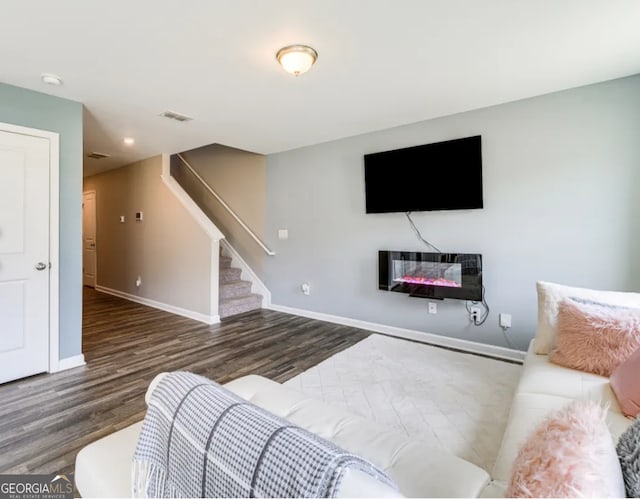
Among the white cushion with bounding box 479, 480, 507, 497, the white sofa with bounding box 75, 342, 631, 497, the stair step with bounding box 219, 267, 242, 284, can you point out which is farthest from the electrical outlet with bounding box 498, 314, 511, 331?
the stair step with bounding box 219, 267, 242, 284

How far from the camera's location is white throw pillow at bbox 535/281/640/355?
78.9 inches

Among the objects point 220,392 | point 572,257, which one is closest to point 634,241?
point 572,257

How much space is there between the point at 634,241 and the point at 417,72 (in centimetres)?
210

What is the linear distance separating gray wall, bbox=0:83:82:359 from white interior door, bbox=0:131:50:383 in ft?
0.39

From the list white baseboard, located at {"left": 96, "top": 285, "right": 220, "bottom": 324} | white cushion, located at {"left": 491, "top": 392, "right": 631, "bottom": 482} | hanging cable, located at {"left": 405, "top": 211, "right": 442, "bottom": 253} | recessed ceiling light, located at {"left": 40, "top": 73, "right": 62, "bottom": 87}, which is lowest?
white baseboard, located at {"left": 96, "top": 285, "right": 220, "bottom": 324}

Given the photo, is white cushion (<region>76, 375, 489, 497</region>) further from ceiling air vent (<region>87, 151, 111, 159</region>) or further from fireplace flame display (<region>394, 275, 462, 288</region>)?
ceiling air vent (<region>87, 151, 111, 159</region>)

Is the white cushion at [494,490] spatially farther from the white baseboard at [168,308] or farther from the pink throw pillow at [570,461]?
the white baseboard at [168,308]

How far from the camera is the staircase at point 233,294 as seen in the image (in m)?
4.62

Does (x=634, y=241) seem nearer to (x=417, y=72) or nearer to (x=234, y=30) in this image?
(x=417, y=72)

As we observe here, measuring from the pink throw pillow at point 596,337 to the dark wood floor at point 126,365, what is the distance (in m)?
1.93

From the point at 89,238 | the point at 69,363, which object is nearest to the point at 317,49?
the point at 69,363

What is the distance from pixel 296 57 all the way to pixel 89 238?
252 inches

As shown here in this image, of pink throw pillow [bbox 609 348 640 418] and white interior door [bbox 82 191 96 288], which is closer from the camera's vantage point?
pink throw pillow [bbox 609 348 640 418]

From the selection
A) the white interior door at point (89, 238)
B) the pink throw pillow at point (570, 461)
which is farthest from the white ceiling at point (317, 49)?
the white interior door at point (89, 238)
